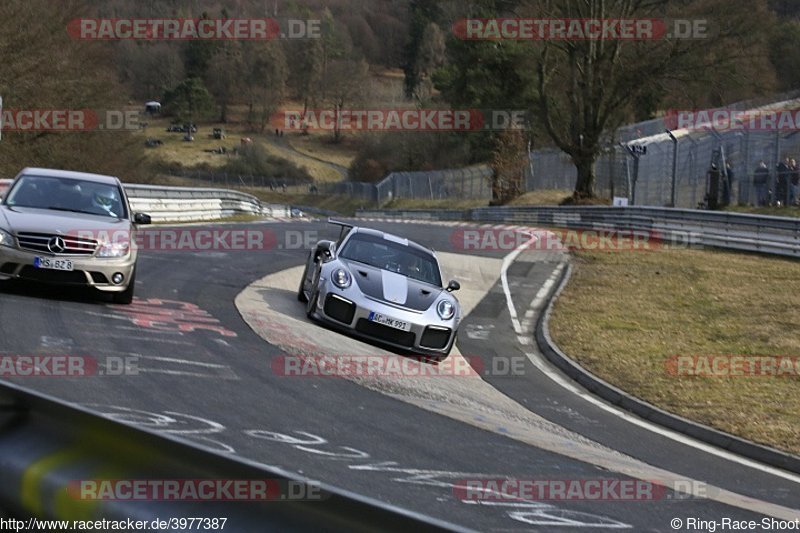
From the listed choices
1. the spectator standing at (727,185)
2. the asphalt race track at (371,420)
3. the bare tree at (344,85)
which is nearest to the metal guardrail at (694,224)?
the spectator standing at (727,185)

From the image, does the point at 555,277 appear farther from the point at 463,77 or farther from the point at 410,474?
the point at 463,77

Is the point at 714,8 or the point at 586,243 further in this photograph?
the point at 714,8

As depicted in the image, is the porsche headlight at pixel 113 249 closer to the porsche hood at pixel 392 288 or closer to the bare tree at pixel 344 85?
the porsche hood at pixel 392 288

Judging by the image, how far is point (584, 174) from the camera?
1663 inches

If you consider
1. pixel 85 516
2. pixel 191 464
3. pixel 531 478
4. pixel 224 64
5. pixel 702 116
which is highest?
pixel 224 64

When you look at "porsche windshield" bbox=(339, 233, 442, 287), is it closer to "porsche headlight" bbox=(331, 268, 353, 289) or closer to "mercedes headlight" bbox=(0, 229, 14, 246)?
"porsche headlight" bbox=(331, 268, 353, 289)

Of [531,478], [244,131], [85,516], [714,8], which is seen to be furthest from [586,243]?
[244,131]

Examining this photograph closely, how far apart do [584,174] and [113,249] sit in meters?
32.5

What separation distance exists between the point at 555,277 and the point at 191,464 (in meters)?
20.3

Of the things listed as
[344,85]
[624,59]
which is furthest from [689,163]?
[344,85]

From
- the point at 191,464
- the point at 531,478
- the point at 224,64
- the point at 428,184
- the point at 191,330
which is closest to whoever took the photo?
the point at 191,464

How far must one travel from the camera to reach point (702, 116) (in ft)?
147

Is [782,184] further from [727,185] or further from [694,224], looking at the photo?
[694,224]

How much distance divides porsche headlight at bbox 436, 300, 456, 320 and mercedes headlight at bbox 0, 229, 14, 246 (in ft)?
17.4
